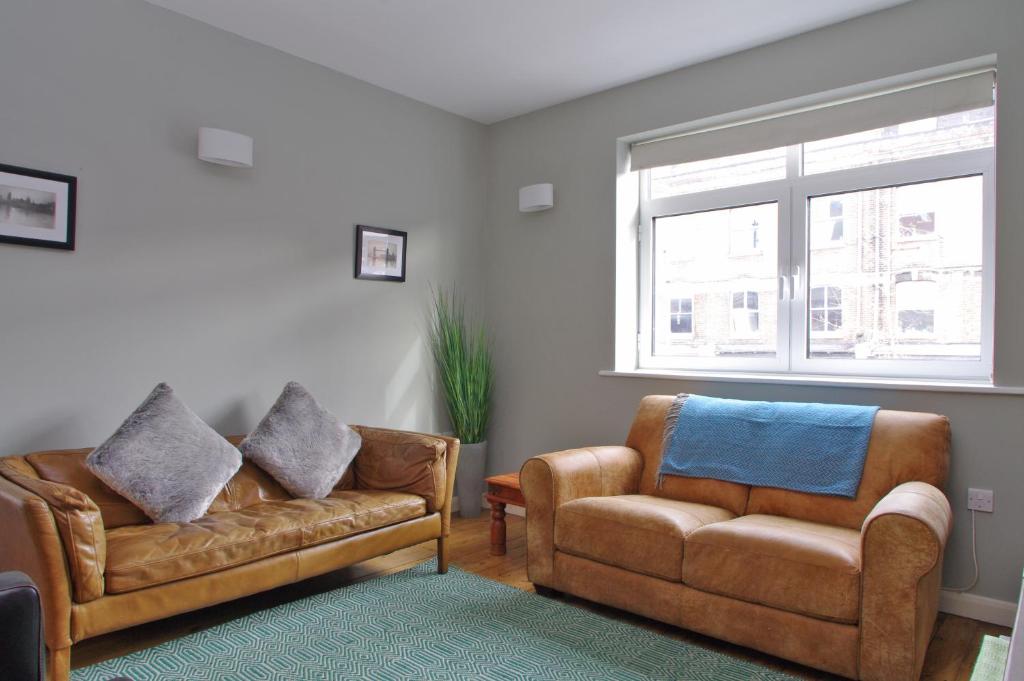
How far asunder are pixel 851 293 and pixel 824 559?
61.6 inches

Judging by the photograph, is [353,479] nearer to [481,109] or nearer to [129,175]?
[129,175]

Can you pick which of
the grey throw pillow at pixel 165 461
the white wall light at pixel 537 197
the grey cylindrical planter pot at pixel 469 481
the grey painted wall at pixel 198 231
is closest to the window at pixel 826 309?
the white wall light at pixel 537 197

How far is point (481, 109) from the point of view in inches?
172

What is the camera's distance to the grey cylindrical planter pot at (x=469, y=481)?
14.0 ft

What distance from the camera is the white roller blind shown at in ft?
9.53

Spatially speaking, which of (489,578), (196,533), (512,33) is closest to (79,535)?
(196,533)

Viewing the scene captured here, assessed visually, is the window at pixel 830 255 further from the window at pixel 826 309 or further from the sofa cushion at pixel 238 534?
the sofa cushion at pixel 238 534

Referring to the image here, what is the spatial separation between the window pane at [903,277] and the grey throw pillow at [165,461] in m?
2.82

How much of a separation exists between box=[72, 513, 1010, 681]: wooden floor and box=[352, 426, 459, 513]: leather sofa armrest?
0.41 metres

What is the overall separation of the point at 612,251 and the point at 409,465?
1695 millimetres

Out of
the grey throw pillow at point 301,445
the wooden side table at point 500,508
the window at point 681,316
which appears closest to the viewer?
the grey throw pillow at point 301,445

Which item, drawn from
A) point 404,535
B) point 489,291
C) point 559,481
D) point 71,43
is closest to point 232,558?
point 404,535

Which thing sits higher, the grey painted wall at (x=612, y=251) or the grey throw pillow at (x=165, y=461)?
the grey painted wall at (x=612, y=251)

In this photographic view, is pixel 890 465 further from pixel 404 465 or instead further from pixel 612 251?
pixel 404 465
